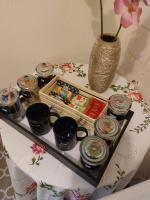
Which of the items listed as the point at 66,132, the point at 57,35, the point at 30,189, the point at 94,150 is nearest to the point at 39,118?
the point at 66,132

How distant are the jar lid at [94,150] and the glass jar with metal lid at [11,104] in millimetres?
261

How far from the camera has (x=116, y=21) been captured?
0.99m

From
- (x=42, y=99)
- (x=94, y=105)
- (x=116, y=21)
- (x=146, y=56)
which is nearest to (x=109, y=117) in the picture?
(x=94, y=105)

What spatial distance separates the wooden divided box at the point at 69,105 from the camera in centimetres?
75

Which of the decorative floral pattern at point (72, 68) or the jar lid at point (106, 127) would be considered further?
the decorative floral pattern at point (72, 68)

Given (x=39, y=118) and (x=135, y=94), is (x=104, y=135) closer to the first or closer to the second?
(x=39, y=118)

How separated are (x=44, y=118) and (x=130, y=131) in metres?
Result: 0.30

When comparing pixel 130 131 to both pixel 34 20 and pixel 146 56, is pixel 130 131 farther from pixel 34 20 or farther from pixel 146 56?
pixel 34 20

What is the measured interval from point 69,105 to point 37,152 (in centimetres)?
19

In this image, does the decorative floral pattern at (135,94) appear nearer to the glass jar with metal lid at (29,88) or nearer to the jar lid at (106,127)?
the jar lid at (106,127)

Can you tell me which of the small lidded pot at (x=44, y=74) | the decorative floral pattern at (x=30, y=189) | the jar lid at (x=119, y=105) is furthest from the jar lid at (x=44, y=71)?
the decorative floral pattern at (x=30, y=189)

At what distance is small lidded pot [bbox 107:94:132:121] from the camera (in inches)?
28.3

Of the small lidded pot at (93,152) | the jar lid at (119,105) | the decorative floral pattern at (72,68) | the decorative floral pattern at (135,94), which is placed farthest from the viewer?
the decorative floral pattern at (72,68)

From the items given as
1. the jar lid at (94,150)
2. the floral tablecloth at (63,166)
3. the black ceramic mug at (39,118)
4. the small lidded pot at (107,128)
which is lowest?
the floral tablecloth at (63,166)
